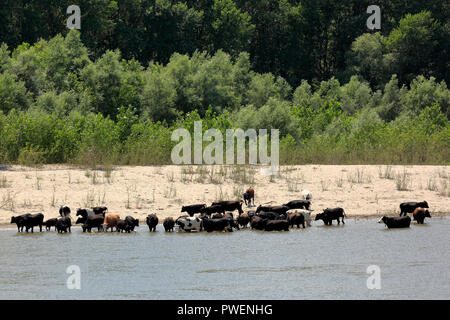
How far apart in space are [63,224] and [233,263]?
5.28 m

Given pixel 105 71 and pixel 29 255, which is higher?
pixel 105 71

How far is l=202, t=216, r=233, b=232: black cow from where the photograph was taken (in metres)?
21.4

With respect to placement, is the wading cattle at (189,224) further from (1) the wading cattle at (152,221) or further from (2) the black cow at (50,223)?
(2) the black cow at (50,223)

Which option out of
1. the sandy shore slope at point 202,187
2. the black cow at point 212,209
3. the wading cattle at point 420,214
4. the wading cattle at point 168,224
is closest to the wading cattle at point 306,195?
the sandy shore slope at point 202,187

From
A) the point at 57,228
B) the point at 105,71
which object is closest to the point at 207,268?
the point at 57,228

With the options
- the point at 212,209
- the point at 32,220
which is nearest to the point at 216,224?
the point at 212,209

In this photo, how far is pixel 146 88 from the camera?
44312 millimetres

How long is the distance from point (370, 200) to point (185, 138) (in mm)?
9443

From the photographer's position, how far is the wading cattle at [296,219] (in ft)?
72.2

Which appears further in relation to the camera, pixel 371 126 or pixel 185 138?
pixel 371 126

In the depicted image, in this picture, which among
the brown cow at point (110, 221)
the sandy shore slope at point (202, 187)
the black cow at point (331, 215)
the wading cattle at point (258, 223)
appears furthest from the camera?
the sandy shore slope at point (202, 187)

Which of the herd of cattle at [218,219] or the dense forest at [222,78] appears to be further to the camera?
the dense forest at [222,78]

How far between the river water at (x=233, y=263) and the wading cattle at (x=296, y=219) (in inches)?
14.5

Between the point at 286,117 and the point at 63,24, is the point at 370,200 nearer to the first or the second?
the point at 286,117
